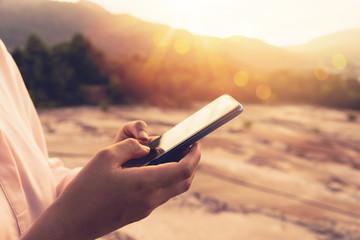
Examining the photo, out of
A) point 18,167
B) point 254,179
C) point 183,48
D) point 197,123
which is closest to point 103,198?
point 18,167

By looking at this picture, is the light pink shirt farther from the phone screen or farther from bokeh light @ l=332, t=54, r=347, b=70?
bokeh light @ l=332, t=54, r=347, b=70

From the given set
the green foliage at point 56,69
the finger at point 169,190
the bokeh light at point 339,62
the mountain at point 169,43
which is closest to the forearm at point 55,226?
the finger at point 169,190

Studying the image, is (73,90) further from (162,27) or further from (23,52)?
(162,27)

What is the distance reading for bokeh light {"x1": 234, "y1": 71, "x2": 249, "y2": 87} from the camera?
10692mm

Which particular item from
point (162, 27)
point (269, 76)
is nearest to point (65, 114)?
point (269, 76)

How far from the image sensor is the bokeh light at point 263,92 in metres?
10.6

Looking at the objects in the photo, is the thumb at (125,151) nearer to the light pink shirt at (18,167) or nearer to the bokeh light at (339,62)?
the light pink shirt at (18,167)

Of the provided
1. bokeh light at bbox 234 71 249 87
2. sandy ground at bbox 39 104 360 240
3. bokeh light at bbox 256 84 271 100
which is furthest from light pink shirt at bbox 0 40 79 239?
bokeh light at bbox 256 84 271 100

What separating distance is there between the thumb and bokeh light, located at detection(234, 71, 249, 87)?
10204 millimetres

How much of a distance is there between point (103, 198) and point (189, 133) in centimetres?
36

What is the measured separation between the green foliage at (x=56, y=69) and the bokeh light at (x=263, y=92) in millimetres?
5426

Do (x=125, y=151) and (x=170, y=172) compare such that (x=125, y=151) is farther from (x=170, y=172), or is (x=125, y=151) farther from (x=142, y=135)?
(x=142, y=135)

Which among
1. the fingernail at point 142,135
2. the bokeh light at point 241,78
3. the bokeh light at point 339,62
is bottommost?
the bokeh light at point 241,78

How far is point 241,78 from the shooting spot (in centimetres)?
1105
